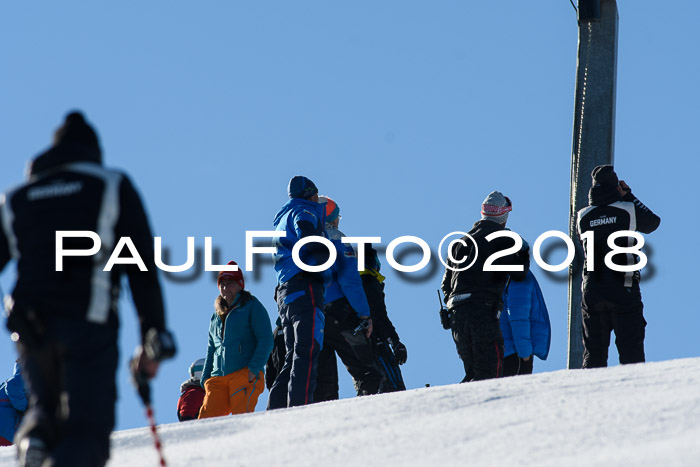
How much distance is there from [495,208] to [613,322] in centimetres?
124

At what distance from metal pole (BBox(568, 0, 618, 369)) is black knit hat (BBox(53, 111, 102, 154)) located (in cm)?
629

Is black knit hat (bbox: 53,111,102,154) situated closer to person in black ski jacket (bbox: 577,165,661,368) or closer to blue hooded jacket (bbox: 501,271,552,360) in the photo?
person in black ski jacket (bbox: 577,165,661,368)

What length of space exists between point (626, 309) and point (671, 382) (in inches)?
68.5

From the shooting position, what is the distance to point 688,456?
4.30 metres

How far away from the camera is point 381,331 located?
9594mm

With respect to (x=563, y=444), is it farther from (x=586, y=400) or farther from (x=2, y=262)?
(x=2, y=262)

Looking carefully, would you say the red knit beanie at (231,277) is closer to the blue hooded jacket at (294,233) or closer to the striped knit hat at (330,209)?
the blue hooded jacket at (294,233)

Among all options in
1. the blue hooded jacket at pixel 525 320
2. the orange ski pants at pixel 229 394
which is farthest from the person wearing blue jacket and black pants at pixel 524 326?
the orange ski pants at pixel 229 394

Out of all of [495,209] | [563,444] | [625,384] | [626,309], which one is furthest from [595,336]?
[563,444]

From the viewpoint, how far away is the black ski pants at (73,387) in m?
3.79

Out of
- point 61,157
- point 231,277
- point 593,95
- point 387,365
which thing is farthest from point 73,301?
point 593,95

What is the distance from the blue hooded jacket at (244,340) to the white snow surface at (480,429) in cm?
141

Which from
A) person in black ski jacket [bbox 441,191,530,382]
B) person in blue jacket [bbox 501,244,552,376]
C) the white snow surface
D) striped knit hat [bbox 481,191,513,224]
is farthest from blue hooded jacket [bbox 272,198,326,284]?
person in blue jacket [bbox 501,244,552,376]

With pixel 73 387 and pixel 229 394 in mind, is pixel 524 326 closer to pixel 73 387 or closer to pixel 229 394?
pixel 229 394
